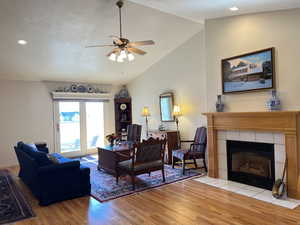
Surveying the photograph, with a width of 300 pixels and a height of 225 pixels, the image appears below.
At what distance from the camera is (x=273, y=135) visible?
3756mm

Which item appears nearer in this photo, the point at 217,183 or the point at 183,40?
the point at 217,183

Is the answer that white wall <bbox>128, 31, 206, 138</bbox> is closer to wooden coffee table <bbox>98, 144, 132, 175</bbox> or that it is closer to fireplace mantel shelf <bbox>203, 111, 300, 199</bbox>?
fireplace mantel shelf <bbox>203, 111, 300, 199</bbox>

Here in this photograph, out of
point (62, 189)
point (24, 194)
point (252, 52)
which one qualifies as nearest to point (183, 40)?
point (252, 52)

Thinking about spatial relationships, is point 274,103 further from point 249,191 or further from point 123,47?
point 123,47

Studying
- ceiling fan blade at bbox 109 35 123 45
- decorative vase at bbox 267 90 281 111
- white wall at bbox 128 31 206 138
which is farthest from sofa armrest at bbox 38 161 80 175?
decorative vase at bbox 267 90 281 111

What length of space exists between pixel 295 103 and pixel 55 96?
241 inches

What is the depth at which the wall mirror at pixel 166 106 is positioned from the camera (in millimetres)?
6338

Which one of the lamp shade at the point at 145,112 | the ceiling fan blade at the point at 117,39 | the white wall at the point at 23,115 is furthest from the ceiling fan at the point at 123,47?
the white wall at the point at 23,115

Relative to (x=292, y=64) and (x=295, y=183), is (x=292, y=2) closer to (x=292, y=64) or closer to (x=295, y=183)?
(x=292, y=64)

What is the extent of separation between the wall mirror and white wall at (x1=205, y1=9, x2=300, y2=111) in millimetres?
1743

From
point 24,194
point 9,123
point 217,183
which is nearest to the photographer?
point 24,194

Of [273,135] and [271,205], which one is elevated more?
[273,135]

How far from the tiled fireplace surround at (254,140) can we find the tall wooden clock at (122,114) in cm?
420

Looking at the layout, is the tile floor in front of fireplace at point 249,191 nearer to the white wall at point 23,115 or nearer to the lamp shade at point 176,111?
the lamp shade at point 176,111
